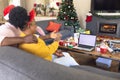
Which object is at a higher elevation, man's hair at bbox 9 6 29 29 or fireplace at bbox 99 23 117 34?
man's hair at bbox 9 6 29 29

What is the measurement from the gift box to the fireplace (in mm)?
2379

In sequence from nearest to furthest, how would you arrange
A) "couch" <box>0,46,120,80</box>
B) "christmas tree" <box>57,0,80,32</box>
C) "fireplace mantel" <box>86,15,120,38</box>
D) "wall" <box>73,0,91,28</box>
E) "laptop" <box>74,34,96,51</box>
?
"couch" <box>0,46,120,80</box>, "laptop" <box>74,34,96,51</box>, "fireplace mantel" <box>86,15,120,38</box>, "christmas tree" <box>57,0,80,32</box>, "wall" <box>73,0,91,28</box>

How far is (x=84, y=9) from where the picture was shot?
5.18 metres

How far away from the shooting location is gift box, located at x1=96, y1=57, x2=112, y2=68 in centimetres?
241

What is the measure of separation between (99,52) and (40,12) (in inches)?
143

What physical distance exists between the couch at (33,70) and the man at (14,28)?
10.2 inches

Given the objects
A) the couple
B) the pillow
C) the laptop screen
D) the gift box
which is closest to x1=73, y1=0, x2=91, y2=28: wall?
the pillow

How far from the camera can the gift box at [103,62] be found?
2.41 m

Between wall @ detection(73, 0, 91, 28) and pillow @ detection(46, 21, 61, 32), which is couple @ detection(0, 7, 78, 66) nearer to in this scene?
pillow @ detection(46, 21, 61, 32)

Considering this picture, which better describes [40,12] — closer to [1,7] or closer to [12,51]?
[1,7]

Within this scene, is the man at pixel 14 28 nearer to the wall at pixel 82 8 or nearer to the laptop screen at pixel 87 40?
the laptop screen at pixel 87 40

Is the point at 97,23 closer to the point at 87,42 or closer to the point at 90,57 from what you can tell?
the point at 87,42

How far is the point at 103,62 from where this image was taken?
8.05 feet

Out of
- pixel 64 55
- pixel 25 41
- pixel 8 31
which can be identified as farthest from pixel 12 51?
pixel 64 55
